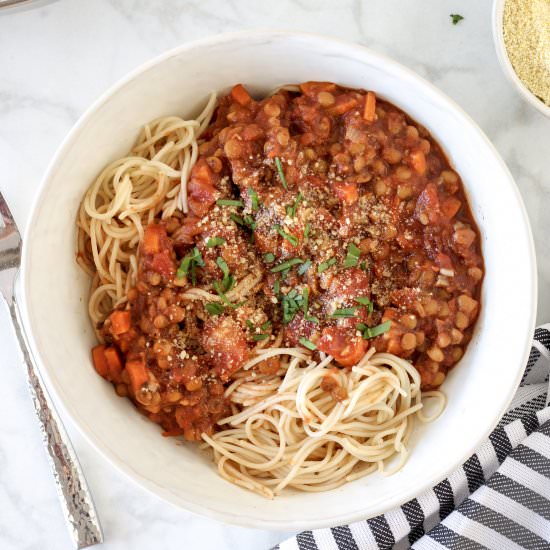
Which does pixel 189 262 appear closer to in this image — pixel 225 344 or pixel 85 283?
pixel 225 344

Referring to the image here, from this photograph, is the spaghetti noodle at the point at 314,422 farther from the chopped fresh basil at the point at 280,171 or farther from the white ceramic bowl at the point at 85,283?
the chopped fresh basil at the point at 280,171

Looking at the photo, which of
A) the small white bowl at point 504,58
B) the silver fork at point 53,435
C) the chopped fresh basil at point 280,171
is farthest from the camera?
the silver fork at point 53,435

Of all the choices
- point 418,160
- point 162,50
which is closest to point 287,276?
point 418,160

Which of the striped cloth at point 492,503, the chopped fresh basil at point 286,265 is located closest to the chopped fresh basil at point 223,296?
the chopped fresh basil at point 286,265

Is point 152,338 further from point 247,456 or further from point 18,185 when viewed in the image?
point 18,185

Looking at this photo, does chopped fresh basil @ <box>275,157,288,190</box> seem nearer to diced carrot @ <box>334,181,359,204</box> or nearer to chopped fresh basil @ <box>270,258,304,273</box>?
diced carrot @ <box>334,181,359,204</box>

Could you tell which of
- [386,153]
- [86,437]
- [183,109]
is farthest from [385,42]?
[86,437]
